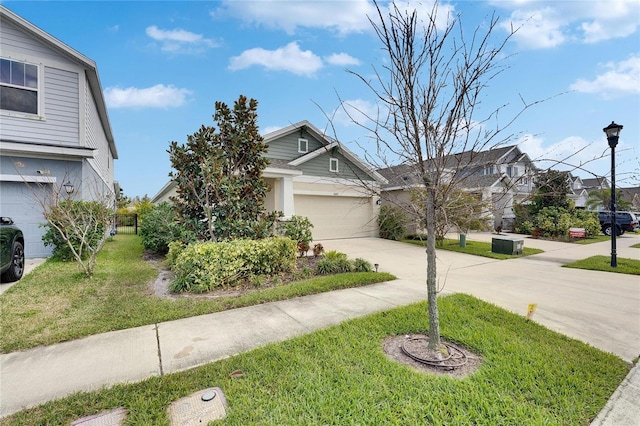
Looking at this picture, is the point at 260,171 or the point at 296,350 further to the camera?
the point at 260,171

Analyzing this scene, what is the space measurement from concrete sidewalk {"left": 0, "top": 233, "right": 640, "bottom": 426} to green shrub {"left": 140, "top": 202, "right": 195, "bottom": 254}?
407 cm

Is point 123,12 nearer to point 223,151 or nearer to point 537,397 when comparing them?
point 223,151

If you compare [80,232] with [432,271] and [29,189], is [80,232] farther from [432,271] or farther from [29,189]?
[432,271]

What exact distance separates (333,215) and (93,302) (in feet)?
37.2

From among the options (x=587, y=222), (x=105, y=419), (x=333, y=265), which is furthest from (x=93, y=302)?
(x=587, y=222)

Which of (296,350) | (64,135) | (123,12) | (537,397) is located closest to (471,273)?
(537,397)

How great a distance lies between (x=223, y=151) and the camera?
771 cm

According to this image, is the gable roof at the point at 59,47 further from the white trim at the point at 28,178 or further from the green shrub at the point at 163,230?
the green shrub at the point at 163,230

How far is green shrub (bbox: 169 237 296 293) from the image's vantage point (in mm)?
5715

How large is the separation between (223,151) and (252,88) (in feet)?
10.4

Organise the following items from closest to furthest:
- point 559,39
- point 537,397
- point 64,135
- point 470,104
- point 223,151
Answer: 1. point 537,397
2. point 470,104
3. point 559,39
4. point 223,151
5. point 64,135

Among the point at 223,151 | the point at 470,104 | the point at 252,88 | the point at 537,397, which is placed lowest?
the point at 537,397

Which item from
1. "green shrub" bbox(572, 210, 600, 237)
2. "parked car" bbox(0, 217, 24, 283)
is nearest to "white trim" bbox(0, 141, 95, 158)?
"parked car" bbox(0, 217, 24, 283)

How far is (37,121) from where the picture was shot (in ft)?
27.3
